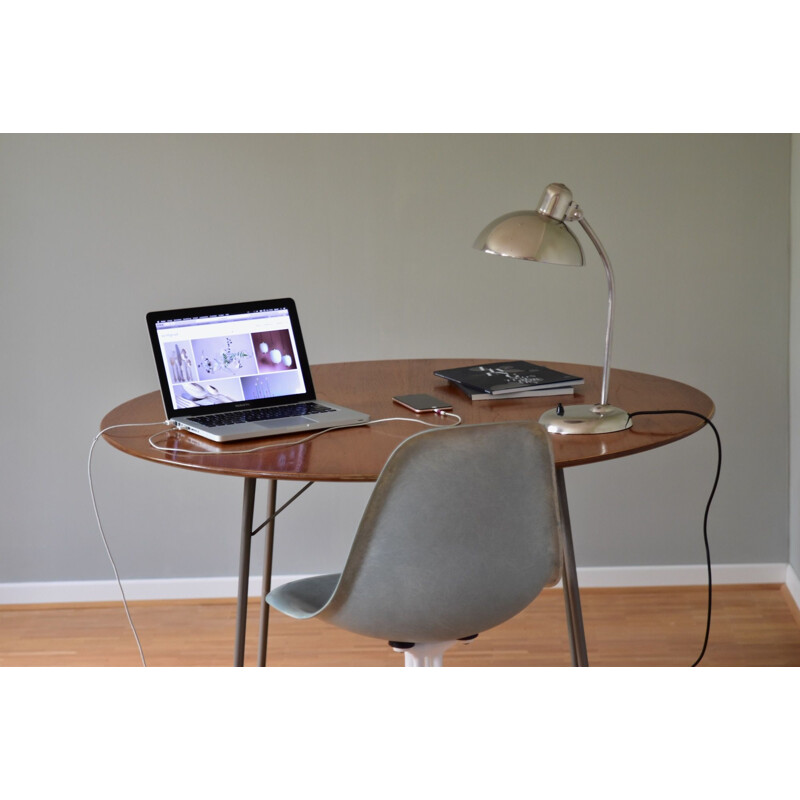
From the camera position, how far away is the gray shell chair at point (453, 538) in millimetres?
1625

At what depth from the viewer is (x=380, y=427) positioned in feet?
6.48

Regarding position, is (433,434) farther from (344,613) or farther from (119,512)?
(119,512)

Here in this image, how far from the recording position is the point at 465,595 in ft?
5.58

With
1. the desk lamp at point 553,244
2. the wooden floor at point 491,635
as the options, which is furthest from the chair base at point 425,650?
the wooden floor at point 491,635

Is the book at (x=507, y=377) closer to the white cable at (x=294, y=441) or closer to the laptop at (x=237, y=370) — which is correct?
the white cable at (x=294, y=441)

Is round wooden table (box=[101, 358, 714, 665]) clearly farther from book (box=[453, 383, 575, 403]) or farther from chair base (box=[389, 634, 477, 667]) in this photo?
chair base (box=[389, 634, 477, 667])

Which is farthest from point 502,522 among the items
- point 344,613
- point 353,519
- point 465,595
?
point 353,519

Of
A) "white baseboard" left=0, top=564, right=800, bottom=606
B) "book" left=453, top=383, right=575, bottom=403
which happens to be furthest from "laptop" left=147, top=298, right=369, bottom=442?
"white baseboard" left=0, top=564, right=800, bottom=606

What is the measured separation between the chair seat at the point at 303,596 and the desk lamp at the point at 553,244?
53 centimetres

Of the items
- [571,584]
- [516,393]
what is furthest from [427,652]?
[516,393]

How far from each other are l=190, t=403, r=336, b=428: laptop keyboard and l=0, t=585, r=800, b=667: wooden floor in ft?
3.46

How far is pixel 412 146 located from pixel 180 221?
75cm

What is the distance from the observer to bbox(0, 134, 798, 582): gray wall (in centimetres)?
314

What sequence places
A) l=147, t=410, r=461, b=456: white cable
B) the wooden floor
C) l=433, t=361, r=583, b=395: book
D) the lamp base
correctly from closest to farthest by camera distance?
l=147, t=410, r=461, b=456: white cable < the lamp base < l=433, t=361, r=583, b=395: book < the wooden floor
